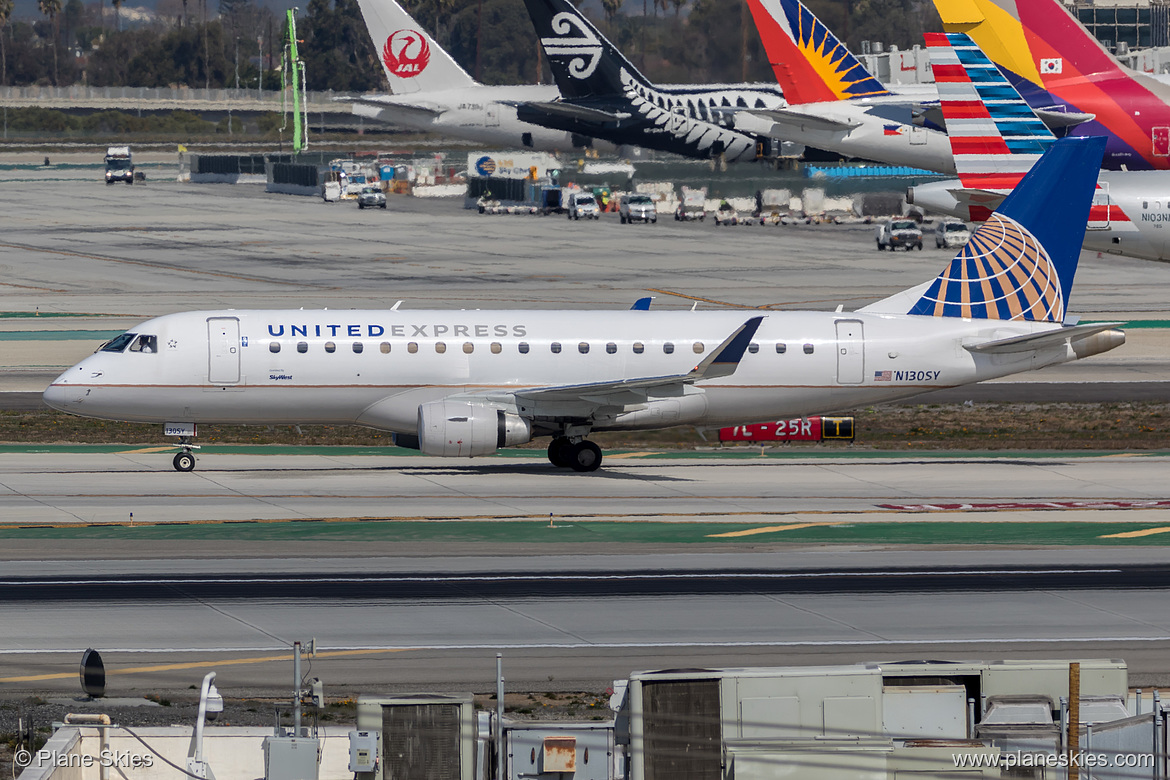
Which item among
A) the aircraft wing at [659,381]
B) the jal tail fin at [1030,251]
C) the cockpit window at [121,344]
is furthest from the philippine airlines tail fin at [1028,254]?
the cockpit window at [121,344]

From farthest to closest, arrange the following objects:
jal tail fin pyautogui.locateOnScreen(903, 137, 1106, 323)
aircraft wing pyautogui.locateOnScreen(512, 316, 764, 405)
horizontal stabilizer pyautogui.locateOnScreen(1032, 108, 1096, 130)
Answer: horizontal stabilizer pyautogui.locateOnScreen(1032, 108, 1096, 130), jal tail fin pyautogui.locateOnScreen(903, 137, 1106, 323), aircraft wing pyautogui.locateOnScreen(512, 316, 764, 405)

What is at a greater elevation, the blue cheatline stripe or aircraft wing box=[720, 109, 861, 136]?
aircraft wing box=[720, 109, 861, 136]

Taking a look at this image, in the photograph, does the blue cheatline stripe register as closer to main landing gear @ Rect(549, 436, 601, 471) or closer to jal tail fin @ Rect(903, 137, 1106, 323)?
main landing gear @ Rect(549, 436, 601, 471)

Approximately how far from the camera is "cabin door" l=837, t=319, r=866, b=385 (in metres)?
43.7

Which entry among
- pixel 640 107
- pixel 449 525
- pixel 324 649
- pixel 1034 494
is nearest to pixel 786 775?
pixel 324 649

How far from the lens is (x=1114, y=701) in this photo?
59.4 ft

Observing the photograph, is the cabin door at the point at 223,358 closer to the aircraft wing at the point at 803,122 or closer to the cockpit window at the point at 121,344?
the cockpit window at the point at 121,344

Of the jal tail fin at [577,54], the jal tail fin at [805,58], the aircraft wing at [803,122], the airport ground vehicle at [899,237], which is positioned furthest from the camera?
the jal tail fin at [577,54]

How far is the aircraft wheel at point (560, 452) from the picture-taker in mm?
43812

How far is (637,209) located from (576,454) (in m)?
82.3

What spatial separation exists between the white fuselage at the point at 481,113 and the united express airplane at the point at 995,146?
82.6 meters

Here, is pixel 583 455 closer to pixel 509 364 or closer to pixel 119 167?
pixel 509 364

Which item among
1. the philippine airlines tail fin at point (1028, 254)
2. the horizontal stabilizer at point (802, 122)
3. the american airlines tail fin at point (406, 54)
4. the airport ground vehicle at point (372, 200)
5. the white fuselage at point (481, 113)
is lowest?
the philippine airlines tail fin at point (1028, 254)

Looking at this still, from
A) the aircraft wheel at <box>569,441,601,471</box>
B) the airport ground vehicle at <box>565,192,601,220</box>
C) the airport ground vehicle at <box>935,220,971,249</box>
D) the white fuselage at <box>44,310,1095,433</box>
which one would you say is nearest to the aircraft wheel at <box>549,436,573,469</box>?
the aircraft wheel at <box>569,441,601,471</box>
